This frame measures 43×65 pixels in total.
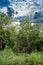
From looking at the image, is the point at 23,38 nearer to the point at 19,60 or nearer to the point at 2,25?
the point at 2,25

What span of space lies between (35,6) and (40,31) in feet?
76.8

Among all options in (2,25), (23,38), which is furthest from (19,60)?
(2,25)

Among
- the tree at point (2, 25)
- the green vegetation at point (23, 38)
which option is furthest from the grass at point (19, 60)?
the tree at point (2, 25)

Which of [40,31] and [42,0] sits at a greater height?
[40,31]

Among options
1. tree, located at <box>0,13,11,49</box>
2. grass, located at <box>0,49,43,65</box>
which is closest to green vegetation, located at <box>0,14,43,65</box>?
tree, located at <box>0,13,11,49</box>

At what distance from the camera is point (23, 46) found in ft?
29.9

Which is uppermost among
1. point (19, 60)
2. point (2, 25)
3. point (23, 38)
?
point (19, 60)

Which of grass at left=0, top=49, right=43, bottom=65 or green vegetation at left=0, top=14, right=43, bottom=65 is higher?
grass at left=0, top=49, right=43, bottom=65

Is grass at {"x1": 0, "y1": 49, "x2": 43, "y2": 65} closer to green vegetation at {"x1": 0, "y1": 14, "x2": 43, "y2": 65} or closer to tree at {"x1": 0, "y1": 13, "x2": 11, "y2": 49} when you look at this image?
green vegetation at {"x1": 0, "y1": 14, "x2": 43, "y2": 65}

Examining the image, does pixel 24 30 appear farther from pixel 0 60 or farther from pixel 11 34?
pixel 0 60

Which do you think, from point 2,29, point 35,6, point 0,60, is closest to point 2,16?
point 2,29

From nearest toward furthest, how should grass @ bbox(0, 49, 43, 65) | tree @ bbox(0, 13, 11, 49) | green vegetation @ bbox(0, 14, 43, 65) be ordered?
grass @ bbox(0, 49, 43, 65)
green vegetation @ bbox(0, 14, 43, 65)
tree @ bbox(0, 13, 11, 49)

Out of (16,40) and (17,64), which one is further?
(16,40)

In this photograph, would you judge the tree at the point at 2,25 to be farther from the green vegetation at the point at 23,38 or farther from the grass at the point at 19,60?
the grass at the point at 19,60
